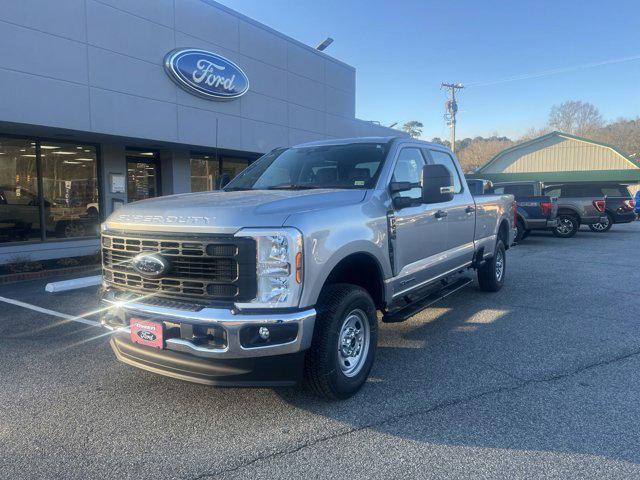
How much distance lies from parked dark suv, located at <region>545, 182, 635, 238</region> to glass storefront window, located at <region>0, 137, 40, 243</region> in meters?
15.0

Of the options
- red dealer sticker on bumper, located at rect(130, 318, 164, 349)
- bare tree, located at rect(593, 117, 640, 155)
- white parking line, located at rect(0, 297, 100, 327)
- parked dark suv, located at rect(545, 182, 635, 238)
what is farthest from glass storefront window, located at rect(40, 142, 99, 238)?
bare tree, located at rect(593, 117, 640, 155)

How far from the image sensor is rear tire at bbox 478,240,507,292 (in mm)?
7348

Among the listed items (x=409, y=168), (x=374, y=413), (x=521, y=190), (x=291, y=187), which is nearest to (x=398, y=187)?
(x=409, y=168)

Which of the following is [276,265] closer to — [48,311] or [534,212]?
[48,311]

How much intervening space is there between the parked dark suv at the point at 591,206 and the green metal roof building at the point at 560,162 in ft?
67.9

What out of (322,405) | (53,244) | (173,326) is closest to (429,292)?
(322,405)

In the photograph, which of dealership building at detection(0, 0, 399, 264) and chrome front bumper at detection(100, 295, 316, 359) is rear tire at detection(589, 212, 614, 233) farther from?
chrome front bumper at detection(100, 295, 316, 359)

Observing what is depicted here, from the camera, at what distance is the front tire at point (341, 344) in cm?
344

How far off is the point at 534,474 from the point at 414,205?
98.6 inches

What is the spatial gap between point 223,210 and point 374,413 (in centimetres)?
180

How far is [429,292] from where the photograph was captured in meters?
5.31

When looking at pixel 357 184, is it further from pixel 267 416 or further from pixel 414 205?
pixel 267 416

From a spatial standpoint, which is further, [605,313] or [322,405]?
[605,313]

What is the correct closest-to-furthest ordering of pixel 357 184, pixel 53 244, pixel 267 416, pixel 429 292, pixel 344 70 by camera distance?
pixel 267 416
pixel 357 184
pixel 429 292
pixel 53 244
pixel 344 70
